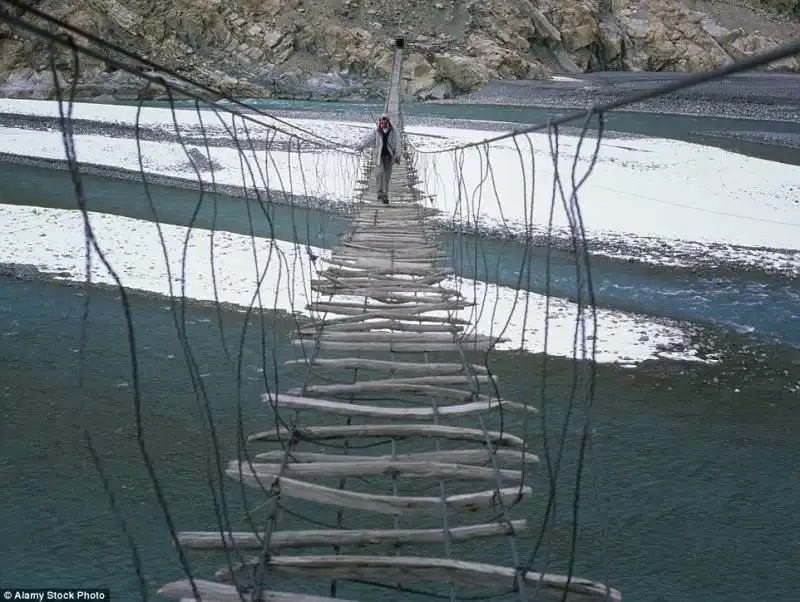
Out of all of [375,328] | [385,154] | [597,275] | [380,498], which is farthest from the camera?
[597,275]

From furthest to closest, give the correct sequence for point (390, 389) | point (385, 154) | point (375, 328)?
point (385, 154)
point (375, 328)
point (390, 389)

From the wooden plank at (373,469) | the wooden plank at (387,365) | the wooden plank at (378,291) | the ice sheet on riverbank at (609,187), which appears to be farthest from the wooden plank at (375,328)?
the ice sheet on riverbank at (609,187)

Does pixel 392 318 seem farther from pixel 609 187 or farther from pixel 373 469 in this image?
pixel 609 187

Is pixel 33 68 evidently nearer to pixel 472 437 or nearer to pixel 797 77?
pixel 797 77

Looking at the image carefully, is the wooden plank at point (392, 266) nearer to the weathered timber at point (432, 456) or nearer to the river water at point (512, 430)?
the river water at point (512, 430)

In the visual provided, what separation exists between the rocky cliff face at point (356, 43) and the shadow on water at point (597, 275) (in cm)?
1569

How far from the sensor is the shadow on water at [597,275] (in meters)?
4.82

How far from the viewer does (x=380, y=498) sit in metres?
1.50

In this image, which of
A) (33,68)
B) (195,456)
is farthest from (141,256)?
(33,68)

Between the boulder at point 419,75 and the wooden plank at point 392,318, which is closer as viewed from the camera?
the wooden plank at point 392,318

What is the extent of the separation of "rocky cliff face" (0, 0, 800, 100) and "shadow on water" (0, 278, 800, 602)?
1979cm

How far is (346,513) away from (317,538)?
132 cm

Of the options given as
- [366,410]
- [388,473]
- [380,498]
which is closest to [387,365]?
[366,410]

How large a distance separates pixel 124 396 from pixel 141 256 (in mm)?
2262
